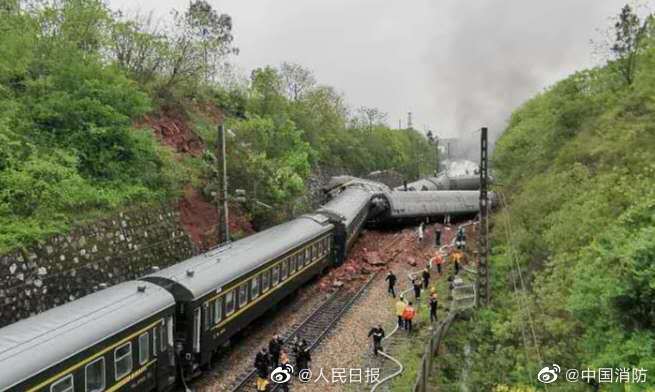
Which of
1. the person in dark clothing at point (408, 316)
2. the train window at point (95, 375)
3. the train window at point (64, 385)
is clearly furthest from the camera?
the person in dark clothing at point (408, 316)

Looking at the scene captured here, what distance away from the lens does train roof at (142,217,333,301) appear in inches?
551

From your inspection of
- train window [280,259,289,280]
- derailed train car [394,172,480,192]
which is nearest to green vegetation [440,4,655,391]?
train window [280,259,289,280]

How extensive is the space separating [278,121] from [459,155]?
93.0m

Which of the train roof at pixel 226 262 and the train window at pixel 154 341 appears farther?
the train roof at pixel 226 262

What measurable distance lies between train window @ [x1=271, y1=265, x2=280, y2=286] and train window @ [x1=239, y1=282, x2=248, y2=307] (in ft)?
6.75

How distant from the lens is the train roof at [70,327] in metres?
9.05

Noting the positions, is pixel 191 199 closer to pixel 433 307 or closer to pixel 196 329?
pixel 433 307

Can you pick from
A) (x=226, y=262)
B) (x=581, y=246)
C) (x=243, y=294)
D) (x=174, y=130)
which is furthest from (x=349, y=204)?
(x=581, y=246)

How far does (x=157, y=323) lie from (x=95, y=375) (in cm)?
216

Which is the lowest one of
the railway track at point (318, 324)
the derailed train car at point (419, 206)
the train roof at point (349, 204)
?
the railway track at point (318, 324)

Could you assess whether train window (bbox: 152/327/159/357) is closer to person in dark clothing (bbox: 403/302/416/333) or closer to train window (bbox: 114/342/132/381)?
train window (bbox: 114/342/132/381)

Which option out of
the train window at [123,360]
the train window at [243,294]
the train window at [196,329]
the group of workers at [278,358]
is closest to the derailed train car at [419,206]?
the train window at [243,294]

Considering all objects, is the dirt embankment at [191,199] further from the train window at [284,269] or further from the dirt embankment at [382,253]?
the train window at [284,269]

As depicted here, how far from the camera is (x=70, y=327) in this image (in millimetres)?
10516
